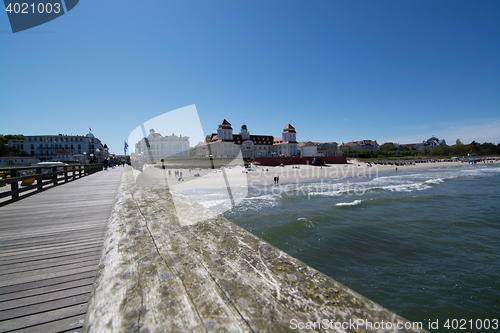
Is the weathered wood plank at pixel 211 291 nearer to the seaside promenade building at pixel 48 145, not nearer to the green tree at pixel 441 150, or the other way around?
the seaside promenade building at pixel 48 145

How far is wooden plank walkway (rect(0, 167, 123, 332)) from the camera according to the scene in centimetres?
183

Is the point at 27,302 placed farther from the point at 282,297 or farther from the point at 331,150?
the point at 331,150

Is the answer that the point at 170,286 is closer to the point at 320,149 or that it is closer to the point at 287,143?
the point at 287,143

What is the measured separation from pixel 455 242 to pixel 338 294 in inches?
494

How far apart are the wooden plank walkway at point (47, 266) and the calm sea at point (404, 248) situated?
698 centimetres

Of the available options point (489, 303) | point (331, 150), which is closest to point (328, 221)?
point (489, 303)

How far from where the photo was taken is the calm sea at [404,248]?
19.9 ft

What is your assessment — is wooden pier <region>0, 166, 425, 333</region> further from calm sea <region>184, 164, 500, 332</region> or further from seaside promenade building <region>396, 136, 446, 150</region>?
seaside promenade building <region>396, 136, 446, 150</region>

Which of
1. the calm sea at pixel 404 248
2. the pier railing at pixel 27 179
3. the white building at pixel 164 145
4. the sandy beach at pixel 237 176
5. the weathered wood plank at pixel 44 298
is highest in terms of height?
the white building at pixel 164 145

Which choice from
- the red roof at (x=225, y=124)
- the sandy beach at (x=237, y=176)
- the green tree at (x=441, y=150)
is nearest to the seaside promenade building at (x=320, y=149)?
the sandy beach at (x=237, y=176)

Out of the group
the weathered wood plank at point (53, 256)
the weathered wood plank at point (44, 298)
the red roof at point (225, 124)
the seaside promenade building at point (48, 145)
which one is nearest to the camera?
the weathered wood plank at point (44, 298)

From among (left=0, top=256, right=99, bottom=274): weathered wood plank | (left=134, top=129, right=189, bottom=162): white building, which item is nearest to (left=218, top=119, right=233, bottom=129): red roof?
(left=134, top=129, right=189, bottom=162): white building

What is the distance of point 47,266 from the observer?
271 centimetres

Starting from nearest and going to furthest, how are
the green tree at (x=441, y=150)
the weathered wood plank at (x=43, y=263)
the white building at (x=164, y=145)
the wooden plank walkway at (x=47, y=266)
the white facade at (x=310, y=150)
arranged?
1. the wooden plank walkway at (x=47, y=266)
2. the weathered wood plank at (x=43, y=263)
3. the white building at (x=164, y=145)
4. the white facade at (x=310, y=150)
5. the green tree at (x=441, y=150)
